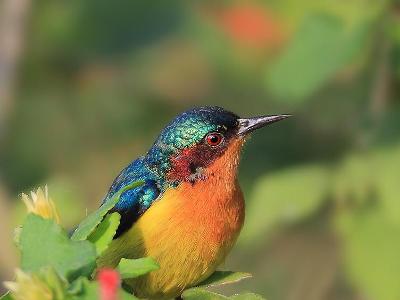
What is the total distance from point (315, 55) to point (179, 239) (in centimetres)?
212

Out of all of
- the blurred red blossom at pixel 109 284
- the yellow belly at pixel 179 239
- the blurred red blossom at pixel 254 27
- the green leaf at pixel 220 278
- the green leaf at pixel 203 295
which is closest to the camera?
the blurred red blossom at pixel 109 284

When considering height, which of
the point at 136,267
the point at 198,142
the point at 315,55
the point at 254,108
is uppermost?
the point at 315,55

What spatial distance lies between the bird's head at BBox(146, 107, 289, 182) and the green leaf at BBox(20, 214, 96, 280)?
1575 mm

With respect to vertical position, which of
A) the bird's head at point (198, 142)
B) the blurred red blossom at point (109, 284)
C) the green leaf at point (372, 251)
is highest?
the bird's head at point (198, 142)

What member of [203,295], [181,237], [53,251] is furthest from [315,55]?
[53,251]

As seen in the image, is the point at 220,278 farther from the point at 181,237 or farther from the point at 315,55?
the point at 315,55

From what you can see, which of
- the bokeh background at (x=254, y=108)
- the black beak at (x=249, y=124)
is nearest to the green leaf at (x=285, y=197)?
the bokeh background at (x=254, y=108)

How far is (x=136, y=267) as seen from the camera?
8.68 feet

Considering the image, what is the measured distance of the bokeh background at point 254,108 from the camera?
570cm

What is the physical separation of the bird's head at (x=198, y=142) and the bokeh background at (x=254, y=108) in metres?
1.37

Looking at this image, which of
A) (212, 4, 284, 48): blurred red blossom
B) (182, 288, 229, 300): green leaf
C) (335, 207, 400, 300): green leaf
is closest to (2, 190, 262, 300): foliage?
(182, 288, 229, 300): green leaf

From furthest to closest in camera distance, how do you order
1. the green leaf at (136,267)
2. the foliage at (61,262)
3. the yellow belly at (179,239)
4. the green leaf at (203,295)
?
the yellow belly at (179,239) < the green leaf at (203,295) < the green leaf at (136,267) < the foliage at (61,262)

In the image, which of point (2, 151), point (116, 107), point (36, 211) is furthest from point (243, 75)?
point (36, 211)

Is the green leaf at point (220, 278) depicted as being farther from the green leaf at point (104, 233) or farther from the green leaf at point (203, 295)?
the green leaf at point (104, 233)
